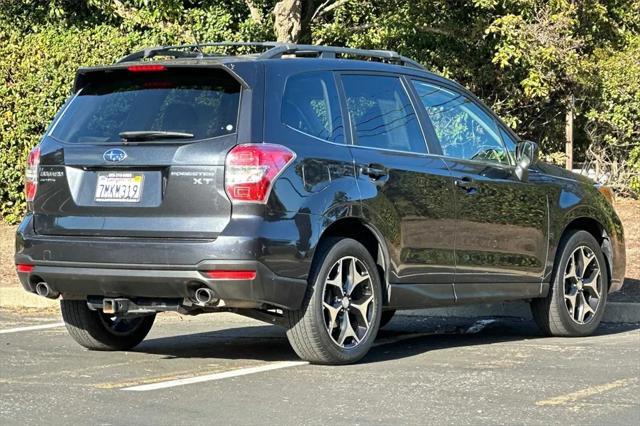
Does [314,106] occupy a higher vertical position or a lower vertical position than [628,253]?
higher

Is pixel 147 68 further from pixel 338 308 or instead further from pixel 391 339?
pixel 391 339

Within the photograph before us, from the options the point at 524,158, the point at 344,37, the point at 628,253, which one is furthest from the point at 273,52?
the point at 344,37

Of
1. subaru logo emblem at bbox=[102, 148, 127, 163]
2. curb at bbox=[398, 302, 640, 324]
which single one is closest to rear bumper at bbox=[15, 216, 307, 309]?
subaru logo emblem at bbox=[102, 148, 127, 163]

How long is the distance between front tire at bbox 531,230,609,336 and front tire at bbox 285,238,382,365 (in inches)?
76.4

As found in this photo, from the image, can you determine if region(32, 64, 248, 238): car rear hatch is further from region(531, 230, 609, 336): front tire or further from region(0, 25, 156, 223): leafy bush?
region(0, 25, 156, 223): leafy bush

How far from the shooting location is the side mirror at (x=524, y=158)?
8.88 metres

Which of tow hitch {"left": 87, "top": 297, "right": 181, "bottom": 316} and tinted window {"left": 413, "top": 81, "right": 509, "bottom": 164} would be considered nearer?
tow hitch {"left": 87, "top": 297, "right": 181, "bottom": 316}

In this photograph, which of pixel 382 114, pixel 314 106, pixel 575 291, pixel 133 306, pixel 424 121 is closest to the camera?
pixel 133 306

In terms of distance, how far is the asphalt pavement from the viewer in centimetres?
595

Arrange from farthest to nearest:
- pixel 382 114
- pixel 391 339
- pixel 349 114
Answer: pixel 391 339
pixel 382 114
pixel 349 114

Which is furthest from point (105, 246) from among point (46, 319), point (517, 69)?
point (517, 69)

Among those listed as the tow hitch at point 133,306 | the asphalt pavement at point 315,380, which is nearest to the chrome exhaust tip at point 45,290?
the tow hitch at point 133,306

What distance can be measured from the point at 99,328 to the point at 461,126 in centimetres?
278

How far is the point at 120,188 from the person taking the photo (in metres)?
7.20
